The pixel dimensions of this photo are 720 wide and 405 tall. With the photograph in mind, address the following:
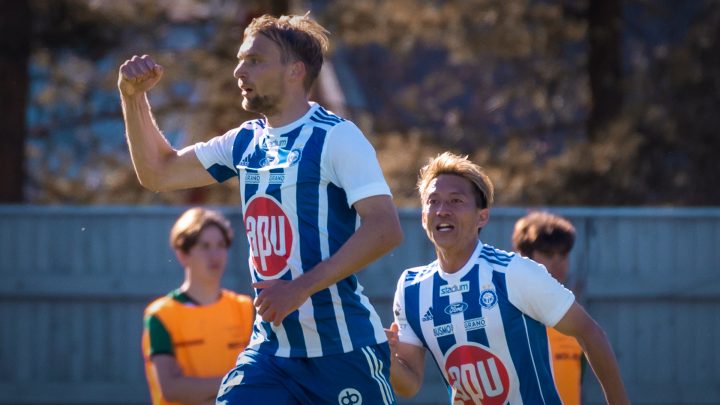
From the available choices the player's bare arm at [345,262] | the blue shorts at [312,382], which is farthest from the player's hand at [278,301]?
the blue shorts at [312,382]

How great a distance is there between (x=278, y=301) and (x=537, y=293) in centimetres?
108

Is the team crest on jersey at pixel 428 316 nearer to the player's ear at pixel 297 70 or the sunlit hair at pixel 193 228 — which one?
the player's ear at pixel 297 70

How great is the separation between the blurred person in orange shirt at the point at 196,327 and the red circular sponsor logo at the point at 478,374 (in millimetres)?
1335

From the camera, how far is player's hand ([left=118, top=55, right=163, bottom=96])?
154 inches

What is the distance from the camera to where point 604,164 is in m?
10.6

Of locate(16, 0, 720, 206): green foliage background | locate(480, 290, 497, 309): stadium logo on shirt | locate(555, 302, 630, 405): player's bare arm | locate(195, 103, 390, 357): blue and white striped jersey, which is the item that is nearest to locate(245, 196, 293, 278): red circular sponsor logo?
locate(195, 103, 390, 357): blue and white striped jersey

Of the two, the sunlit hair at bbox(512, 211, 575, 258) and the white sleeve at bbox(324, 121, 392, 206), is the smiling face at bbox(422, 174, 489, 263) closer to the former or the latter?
the white sleeve at bbox(324, 121, 392, 206)

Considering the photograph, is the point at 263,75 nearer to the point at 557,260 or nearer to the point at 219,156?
the point at 219,156

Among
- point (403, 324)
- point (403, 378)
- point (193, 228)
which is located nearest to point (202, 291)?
point (193, 228)

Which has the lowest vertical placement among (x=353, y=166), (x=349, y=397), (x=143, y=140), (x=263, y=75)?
(x=349, y=397)

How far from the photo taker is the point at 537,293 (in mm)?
4074

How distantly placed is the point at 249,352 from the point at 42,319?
17.8ft

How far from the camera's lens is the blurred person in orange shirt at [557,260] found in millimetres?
5113

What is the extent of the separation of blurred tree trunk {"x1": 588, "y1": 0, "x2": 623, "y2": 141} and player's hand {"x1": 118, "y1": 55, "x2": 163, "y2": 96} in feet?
25.8
